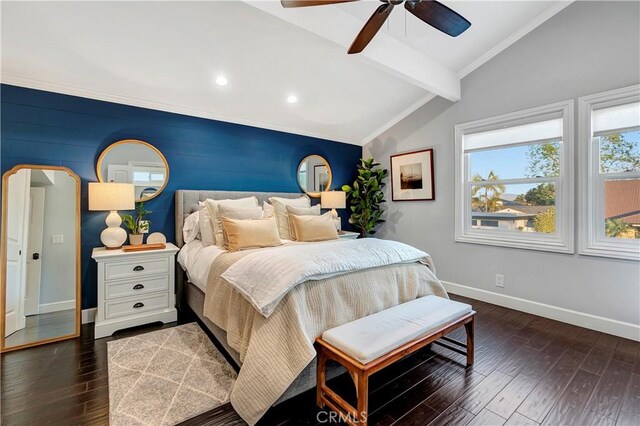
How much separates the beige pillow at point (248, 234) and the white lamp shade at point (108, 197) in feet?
3.20

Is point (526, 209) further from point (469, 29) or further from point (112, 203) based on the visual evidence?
point (112, 203)

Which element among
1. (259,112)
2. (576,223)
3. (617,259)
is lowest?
(617,259)

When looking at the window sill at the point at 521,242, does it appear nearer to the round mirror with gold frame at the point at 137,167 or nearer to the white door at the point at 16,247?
the round mirror with gold frame at the point at 137,167

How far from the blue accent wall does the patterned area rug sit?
110 centimetres

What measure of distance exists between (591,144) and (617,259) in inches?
45.6

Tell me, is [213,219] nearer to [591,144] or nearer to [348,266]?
[348,266]

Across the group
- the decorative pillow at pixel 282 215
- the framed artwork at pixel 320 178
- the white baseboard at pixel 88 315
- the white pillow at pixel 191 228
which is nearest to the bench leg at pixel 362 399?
the decorative pillow at pixel 282 215

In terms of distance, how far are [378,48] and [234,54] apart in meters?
1.48

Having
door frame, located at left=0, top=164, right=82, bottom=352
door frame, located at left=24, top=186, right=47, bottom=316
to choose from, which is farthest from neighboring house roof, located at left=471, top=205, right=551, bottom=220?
door frame, located at left=24, top=186, right=47, bottom=316

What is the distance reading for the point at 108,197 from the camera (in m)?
2.70

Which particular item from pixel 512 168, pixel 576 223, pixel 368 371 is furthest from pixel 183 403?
pixel 512 168

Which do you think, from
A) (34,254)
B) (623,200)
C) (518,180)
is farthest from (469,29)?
(34,254)

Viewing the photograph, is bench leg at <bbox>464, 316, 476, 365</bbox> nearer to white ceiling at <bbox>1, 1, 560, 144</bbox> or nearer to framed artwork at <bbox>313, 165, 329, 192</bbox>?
white ceiling at <bbox>1, 1, 560, 144</bbox>

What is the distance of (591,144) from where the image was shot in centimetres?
284
